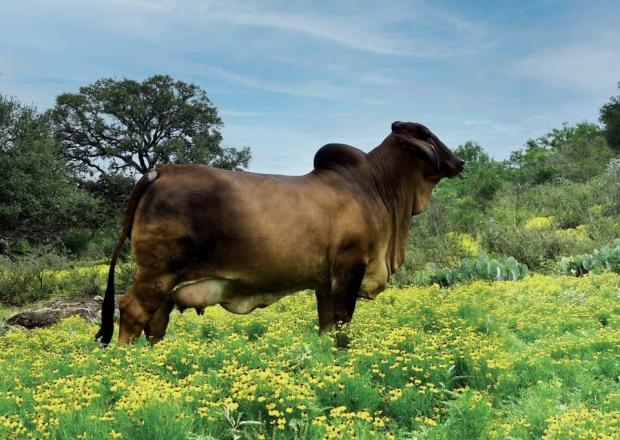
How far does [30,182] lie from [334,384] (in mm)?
16948

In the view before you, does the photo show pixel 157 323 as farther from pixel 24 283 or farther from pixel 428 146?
pixel 24 283

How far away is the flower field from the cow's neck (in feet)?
2.71

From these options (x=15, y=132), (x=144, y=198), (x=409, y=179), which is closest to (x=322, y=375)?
(x=144, y=198)

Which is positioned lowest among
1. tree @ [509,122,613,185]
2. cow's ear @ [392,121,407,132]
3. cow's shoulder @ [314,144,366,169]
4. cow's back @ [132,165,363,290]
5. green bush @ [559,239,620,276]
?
green bush @ [559,239,620,276]

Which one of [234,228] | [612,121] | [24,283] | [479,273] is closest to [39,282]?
[24,283]

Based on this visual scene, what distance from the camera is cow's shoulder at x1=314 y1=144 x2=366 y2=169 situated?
656 centimetres

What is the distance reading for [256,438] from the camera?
12.3 feet

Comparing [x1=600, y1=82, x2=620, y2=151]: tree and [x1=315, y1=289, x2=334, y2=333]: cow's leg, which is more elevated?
[x1=600, y1=82, x2=620, y2=151]: tree

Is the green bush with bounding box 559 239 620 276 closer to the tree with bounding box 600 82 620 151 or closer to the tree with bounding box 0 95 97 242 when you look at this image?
the tree with bounding box 0 95 97 242

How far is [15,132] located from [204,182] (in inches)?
659

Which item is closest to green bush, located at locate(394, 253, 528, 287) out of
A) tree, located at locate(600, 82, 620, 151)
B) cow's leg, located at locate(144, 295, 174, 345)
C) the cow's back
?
the cow's back

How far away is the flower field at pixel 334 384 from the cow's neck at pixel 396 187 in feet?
2.71

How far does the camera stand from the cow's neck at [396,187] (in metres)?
Answer: 6.61

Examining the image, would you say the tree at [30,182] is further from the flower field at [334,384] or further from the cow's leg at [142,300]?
the cow's leg at [142,300]
